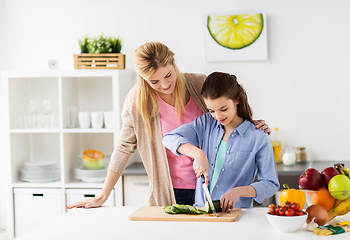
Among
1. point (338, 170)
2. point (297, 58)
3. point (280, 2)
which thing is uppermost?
point (280, 2)

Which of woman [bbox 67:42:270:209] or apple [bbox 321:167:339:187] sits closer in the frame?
apple [bbox 321:167:339:187]

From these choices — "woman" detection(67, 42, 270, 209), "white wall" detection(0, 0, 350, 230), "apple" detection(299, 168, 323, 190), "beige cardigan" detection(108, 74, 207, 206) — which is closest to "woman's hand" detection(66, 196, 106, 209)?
"woman" detection(67, 42, 270, 209)

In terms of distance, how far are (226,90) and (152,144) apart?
0.56m

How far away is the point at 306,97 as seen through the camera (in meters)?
3.80

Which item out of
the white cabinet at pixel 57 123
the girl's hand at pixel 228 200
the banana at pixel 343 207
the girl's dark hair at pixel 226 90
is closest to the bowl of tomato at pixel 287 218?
the banana at pixel 343 207

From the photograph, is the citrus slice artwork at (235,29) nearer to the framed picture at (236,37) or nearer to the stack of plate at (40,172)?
the framed picture at (236,37)

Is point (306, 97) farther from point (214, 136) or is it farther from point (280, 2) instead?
point (214, 136)

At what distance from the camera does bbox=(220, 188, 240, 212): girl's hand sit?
6.19 ft

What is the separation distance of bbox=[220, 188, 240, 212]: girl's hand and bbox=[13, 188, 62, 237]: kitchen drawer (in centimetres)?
211

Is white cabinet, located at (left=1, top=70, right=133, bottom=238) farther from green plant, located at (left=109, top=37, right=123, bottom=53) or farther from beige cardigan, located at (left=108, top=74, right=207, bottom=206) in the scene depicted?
beige cardigan, located at (left=108, top=74, right=207, bottom=206)

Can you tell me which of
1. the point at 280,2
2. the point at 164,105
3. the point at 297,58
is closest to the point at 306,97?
the point at 297,58

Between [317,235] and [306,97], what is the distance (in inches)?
90.9

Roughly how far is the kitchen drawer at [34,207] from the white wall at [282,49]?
3.44 ft

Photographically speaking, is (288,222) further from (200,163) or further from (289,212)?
(200,163)
